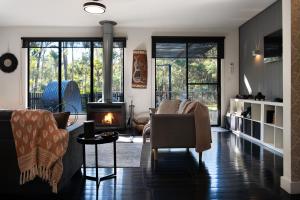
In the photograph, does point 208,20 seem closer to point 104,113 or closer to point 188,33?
point 188,33

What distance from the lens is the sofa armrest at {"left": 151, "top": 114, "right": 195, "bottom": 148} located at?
3820 millimetres

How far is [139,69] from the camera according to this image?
7461 millimetres

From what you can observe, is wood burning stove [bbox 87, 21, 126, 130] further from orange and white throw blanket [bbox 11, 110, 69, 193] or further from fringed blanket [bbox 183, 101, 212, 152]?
orange and white throw blanket [bbox 11, 110, 69, 193]

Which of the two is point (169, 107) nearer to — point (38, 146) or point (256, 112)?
point (256, 112)

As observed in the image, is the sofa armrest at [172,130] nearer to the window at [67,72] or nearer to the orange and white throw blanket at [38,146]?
the orange and white throw blanket at [38,146]

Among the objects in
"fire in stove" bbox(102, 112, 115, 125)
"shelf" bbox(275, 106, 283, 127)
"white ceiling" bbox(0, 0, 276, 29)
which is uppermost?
"white ceiling" bbox(0, 0, 276, 29)

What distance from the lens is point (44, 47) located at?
756 centimetres

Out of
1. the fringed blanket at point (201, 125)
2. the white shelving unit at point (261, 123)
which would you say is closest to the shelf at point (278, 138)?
the white shelving unit at point (261, 123)

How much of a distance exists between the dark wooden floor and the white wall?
3.31 metres

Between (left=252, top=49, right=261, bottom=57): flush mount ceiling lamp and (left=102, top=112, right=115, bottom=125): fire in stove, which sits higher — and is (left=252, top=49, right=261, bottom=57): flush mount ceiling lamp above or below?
above

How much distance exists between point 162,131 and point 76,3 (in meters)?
3.49

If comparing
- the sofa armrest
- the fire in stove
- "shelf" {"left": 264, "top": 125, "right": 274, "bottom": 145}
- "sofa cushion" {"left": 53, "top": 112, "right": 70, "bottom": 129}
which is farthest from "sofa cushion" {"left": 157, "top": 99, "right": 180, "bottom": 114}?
"sofa cushion" {"left": 53, "top": 112, "right": 70, "bottom": 129}

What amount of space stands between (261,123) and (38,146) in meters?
4.34

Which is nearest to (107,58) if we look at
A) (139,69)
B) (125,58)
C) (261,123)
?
(125,58)
